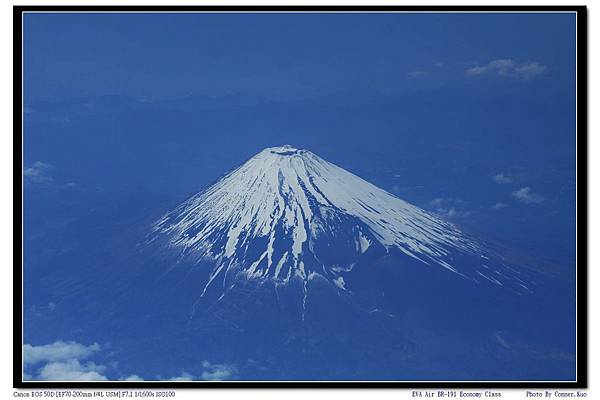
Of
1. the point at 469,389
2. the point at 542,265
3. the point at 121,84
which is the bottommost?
the point at 469,389

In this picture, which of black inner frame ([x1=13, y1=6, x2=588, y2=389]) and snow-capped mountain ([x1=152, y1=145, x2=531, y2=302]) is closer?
black inner frame ([x1=13, y1=6, x2=588, y2=389])

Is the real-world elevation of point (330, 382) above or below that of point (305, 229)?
below

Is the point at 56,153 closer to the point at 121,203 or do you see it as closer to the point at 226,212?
the point at 121,203

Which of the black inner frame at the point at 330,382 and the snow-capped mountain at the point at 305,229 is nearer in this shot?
the black inner frame at the point at 330,382
